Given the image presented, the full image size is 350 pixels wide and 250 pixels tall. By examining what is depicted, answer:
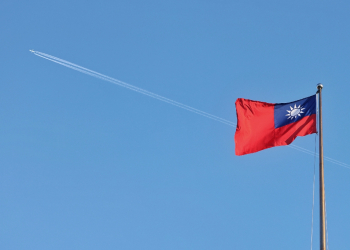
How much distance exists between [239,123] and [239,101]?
1597 millimetres

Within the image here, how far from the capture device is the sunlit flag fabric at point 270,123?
30.5 m

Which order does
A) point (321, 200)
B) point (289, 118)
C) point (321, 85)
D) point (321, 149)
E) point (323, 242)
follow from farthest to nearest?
point (289, 118)
point (321, 85)
point (321, 149)
point (321, 200)
point (323, 242)

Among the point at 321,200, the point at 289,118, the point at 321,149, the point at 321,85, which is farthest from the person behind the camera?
the point at 289,118

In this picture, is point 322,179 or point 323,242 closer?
point 323,242

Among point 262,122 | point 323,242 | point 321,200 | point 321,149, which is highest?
point 262,122

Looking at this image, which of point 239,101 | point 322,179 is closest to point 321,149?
point 322,179

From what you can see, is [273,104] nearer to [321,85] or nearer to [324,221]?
[321,85]

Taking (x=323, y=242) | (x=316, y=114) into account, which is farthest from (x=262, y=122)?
(x=323, y=242)

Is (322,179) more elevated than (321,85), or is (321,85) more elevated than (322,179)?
(321,85)

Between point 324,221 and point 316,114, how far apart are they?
28.1 feet

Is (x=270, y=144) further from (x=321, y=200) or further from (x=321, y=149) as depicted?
(x=321, y=200)

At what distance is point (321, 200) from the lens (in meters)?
24.0

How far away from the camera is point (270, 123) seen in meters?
31.9

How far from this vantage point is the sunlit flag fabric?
30525 mm
